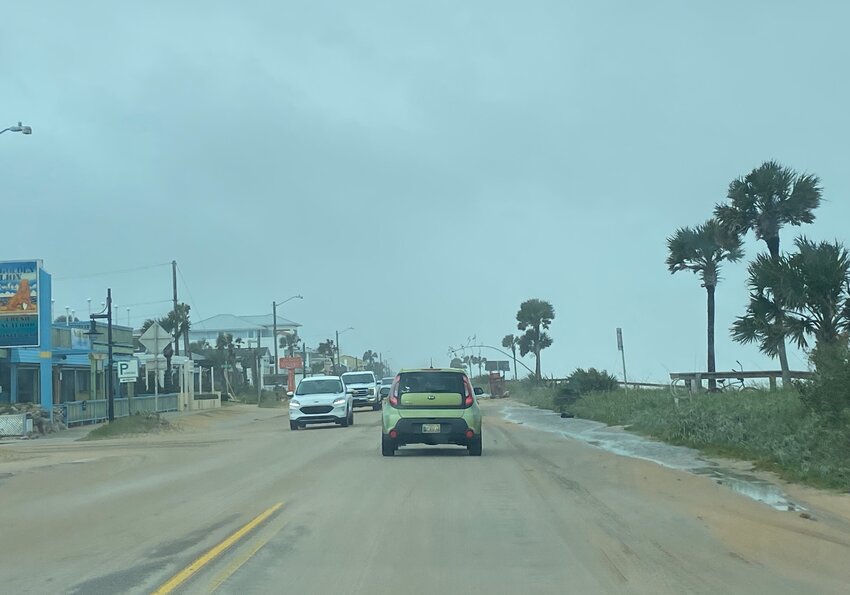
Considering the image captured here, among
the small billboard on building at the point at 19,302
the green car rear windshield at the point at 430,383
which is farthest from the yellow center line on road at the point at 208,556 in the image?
the small billboard on building at the point at 19,302

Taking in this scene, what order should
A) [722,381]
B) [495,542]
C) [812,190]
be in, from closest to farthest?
[495,542]
[812,190]
[722,381]

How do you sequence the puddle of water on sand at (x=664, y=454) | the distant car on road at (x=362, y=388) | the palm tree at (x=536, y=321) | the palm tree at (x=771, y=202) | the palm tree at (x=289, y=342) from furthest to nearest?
the palm tree at (x=289, y=342)
the palm tree at (x=536, y=321)
the distant car on road at (x=362, y=388)
the palm tree at (x=771, y=202)
the puddle of water on sand at (x=664, y=454)

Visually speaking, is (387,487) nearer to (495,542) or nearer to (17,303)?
(495,542)

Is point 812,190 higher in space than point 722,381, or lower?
higher

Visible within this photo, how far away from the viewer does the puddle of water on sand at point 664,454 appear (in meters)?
13.2

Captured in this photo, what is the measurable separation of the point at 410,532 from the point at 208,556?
88.0 inches

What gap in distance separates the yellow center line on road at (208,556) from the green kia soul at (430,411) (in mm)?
6970

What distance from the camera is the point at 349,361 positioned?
626 ft

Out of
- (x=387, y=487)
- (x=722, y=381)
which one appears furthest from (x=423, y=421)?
(x=722, y=381)

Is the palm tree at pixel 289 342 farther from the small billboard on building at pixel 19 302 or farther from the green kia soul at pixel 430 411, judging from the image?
the green kia soul at pixel 430 411

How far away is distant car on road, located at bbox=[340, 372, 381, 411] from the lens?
5153 centimetres

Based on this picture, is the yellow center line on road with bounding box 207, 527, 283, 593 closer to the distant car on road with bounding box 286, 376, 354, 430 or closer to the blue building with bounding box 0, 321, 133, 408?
the distant car on road with bounding box 286, 376, 354, 430

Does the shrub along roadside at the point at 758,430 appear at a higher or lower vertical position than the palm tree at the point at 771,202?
lower

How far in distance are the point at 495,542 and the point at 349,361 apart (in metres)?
182
